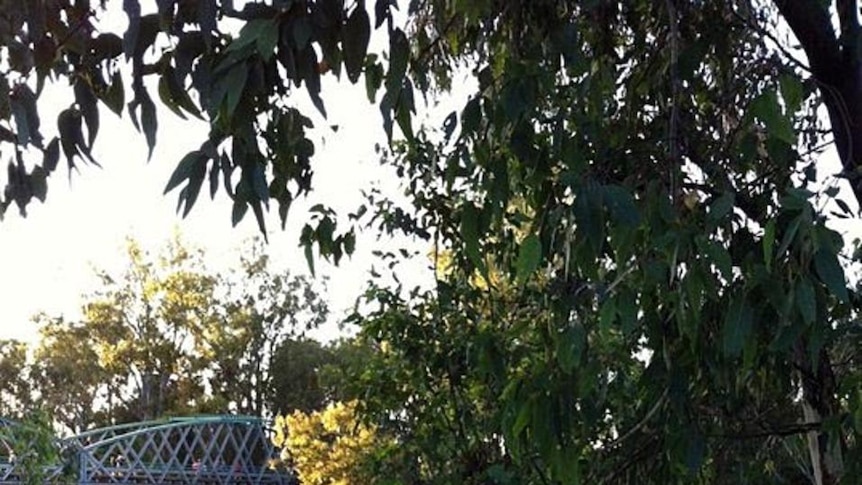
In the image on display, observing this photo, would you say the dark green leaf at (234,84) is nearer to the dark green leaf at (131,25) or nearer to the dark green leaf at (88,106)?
the dark green leaf at (131,25)

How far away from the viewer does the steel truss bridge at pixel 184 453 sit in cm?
1889

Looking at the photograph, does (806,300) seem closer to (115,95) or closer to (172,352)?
(115,95)

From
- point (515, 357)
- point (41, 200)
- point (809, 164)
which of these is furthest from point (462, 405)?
point (41, 200)

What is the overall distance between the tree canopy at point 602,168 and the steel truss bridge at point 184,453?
16.0 meters

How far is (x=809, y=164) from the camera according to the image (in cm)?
190

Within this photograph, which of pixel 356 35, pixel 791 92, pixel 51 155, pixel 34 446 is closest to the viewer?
pixel 356 35

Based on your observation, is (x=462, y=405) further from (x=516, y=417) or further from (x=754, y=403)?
(x=516, y=417)

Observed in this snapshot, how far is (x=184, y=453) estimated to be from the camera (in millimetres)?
21359

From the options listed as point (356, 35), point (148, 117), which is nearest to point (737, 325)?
point (356, 35)

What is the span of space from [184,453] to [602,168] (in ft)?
67.0

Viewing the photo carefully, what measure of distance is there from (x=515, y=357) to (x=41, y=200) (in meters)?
1.25

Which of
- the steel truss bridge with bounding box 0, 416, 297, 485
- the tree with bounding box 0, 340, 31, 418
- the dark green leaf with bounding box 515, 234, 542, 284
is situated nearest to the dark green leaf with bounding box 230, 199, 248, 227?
the dark green leaf with bounding box 515, 234, 542, 284

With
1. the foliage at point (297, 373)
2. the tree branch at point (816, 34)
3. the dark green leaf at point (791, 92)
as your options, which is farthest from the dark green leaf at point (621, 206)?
the foliage at point (297, 373)

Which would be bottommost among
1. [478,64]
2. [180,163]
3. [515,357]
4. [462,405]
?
[180,163]
